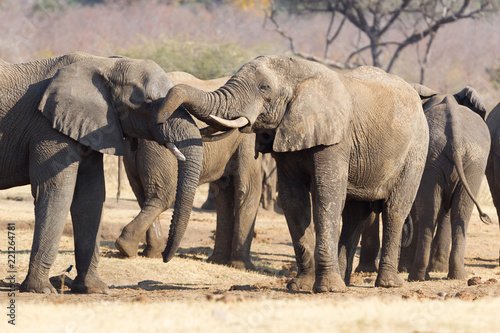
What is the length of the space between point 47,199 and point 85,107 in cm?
84

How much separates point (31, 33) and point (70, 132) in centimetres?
5217

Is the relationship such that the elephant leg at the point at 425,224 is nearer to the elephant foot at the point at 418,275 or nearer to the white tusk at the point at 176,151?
the elephant foot at the point at 418,275

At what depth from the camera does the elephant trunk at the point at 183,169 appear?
721 centimetres

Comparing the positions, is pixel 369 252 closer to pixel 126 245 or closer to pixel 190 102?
pixel 126 245

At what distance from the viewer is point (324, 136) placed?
7.55 metres

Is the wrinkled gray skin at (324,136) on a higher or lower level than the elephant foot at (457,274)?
higher

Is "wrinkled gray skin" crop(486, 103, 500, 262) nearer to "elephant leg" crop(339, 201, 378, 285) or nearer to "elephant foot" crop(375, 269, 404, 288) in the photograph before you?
"elephant leg" crop(339, 201, 378, 285)

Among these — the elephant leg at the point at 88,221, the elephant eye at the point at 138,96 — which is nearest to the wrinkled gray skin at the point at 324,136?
A: the elephant eye at the point at 138,96

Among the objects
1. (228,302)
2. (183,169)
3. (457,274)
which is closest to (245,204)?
(457,274)

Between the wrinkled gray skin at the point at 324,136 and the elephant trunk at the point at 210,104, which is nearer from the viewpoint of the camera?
the elephant trunk at the point at 210,104

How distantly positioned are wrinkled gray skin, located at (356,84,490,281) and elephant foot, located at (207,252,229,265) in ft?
6.04

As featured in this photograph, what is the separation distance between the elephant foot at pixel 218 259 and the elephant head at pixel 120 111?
11.2ft

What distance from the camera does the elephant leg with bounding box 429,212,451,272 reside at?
33.6 ft

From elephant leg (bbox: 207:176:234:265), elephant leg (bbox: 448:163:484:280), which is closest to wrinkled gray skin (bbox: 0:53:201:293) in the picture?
elephant leg (bbox: 207:176:234:265)
